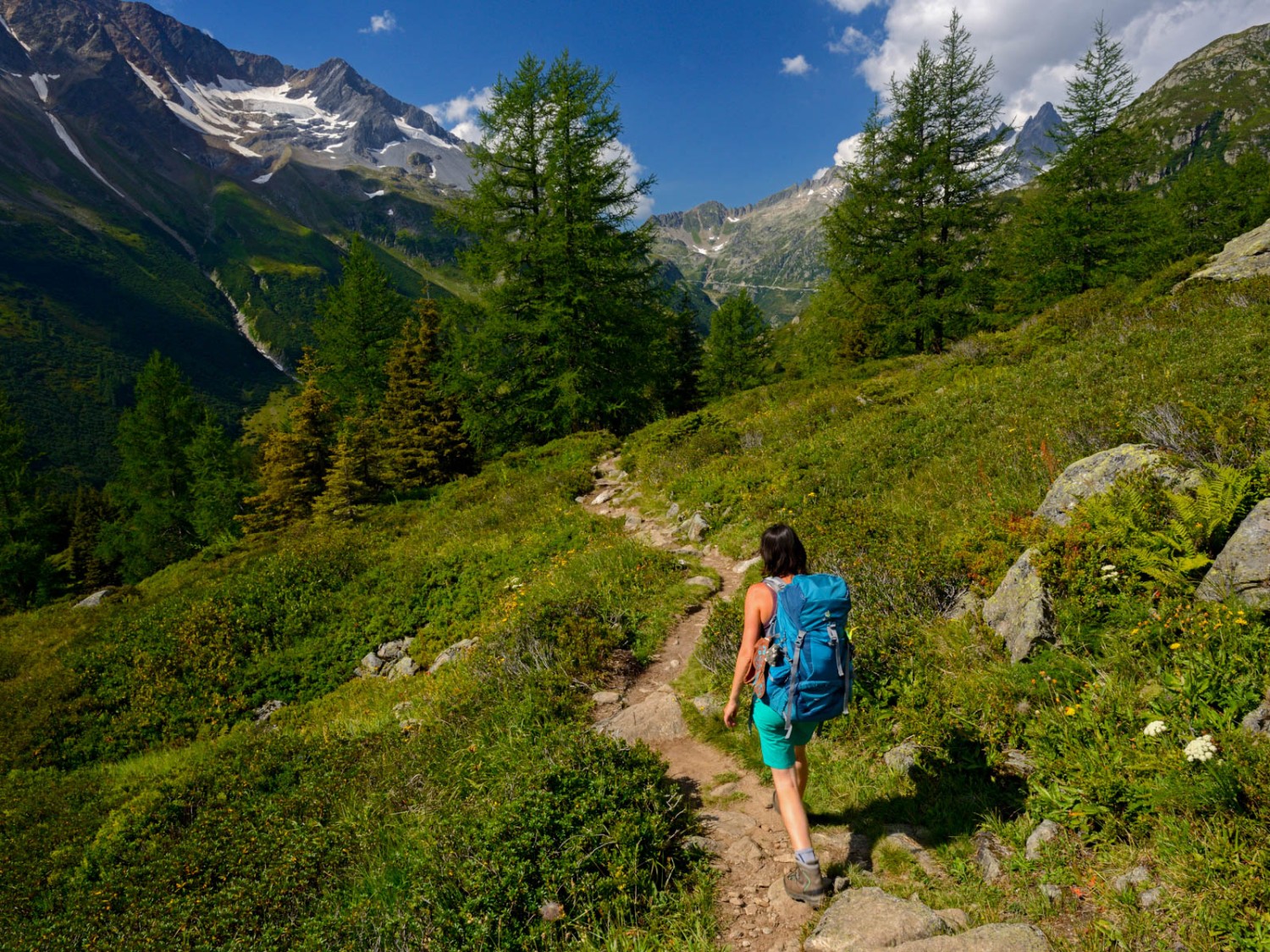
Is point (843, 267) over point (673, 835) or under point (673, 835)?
over

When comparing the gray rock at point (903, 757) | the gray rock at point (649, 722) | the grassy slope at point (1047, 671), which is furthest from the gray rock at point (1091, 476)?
the gray rock at point (649, 722)

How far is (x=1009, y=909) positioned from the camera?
10.9 ft

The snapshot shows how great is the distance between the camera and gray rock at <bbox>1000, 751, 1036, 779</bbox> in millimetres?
4098

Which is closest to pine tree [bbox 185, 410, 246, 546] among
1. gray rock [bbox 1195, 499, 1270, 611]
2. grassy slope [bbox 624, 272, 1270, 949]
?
grassy slope [bbox 624, 272, 1270, 949]

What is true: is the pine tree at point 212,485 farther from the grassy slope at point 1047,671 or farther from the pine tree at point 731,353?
the grassy slope at point 1047,671

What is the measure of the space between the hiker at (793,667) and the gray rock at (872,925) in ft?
0.90

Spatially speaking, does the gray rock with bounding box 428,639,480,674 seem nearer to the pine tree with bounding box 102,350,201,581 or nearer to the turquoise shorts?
the turquoise shorts

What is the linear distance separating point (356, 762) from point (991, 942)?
21.5ft

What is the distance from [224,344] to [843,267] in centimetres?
19782

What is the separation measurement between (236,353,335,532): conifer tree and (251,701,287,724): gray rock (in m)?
14.7

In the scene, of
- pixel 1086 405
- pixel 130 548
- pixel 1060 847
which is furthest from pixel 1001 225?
pixel 130 548

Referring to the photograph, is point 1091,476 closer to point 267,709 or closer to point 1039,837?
point 1039,837

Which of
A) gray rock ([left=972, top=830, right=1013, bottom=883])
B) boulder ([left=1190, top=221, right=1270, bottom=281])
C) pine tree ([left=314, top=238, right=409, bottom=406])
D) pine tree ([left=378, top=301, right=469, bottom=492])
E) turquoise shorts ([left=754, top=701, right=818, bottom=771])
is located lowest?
gray rock ([left=972, top=830, right=1013, bottom=883])

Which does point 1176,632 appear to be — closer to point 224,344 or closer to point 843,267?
point 843,267
